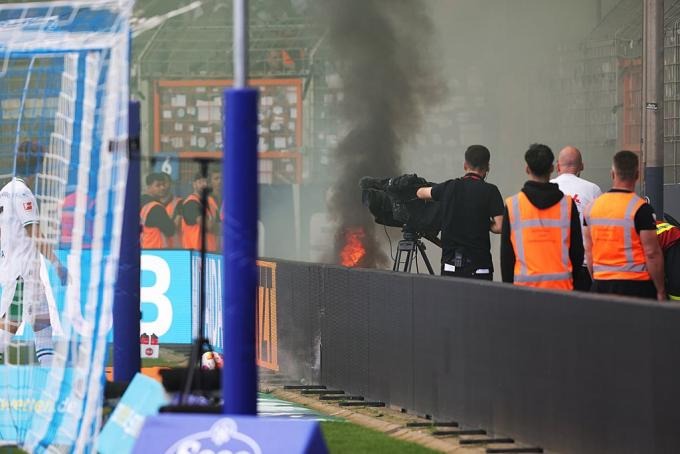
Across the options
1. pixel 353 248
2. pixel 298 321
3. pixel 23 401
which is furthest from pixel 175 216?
pixel 23 401

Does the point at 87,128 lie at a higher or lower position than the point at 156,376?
higher

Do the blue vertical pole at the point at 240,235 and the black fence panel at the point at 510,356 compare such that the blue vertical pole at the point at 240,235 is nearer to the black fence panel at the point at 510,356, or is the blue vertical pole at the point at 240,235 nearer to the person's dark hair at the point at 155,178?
the black fence panel at the point at 510,356

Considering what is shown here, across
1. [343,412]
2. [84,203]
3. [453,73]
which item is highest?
[453,73]

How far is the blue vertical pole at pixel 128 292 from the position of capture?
7918 millimetres

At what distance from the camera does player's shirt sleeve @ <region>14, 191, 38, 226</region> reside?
11227 mm

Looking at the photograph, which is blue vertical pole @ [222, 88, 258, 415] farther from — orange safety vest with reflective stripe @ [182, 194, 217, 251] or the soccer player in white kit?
orange safety vest with reflective stripe @ [182, 194, 217, 251]

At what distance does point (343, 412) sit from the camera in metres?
10.9

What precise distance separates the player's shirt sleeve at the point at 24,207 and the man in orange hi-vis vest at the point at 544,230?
3780mm

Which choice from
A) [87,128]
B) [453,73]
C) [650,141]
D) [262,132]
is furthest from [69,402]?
[453,73]

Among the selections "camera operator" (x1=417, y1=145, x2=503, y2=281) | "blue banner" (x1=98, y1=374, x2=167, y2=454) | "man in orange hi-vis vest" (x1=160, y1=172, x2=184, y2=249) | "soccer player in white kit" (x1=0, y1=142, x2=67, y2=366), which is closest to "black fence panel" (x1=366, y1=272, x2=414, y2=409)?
"camera operator" (x1=417, y1=145, x2=503, y2=281)

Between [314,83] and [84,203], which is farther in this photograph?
[314,83]

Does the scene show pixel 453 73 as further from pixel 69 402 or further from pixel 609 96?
pixel 69 402

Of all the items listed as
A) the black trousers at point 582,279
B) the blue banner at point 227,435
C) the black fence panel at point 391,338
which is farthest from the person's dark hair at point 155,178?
the blue banner at point 227,435

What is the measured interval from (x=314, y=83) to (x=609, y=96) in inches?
192
